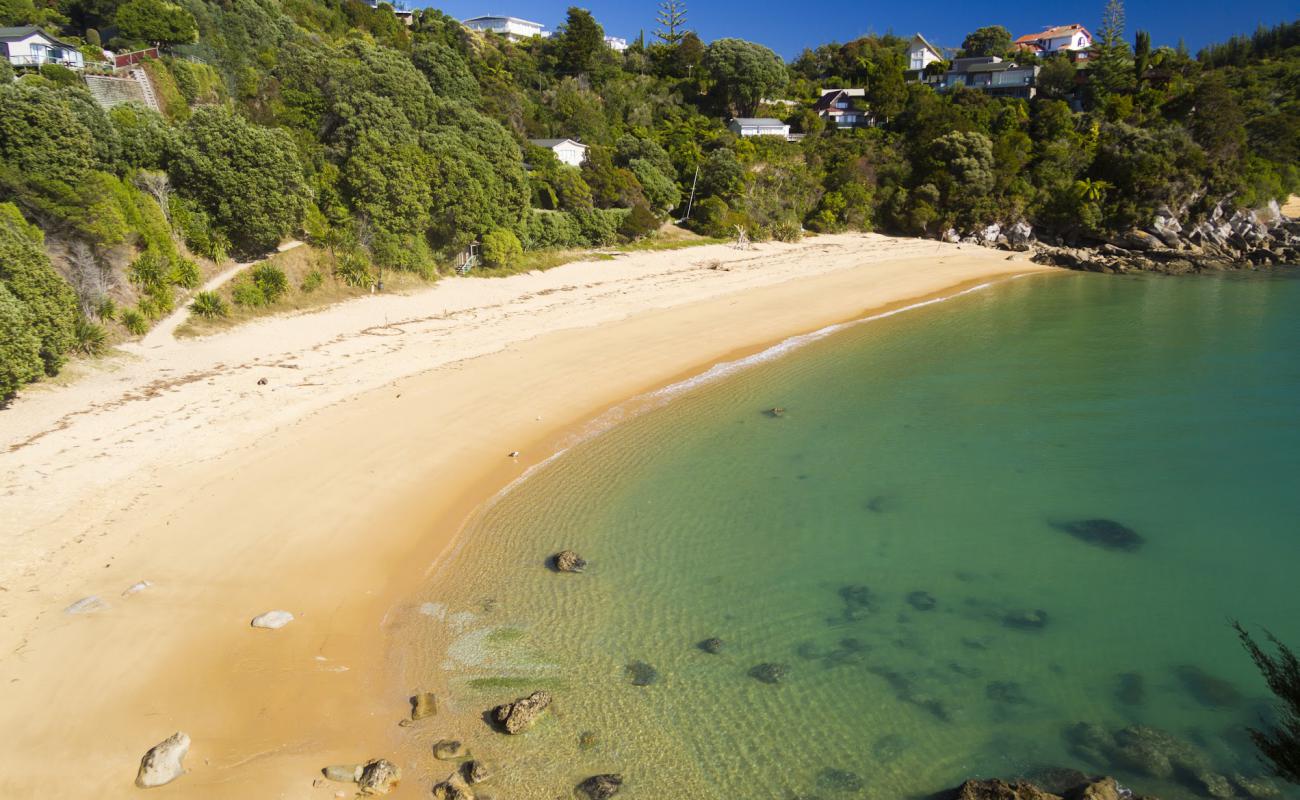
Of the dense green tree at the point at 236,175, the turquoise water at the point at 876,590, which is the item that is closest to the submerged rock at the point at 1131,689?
the turquoise water at the point at 876,590

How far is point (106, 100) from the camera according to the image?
31531mm

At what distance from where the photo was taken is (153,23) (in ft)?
135

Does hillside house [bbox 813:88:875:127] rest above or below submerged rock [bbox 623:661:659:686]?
above

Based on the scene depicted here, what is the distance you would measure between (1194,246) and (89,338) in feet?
195

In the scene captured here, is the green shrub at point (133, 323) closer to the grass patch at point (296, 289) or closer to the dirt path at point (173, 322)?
the dirt path at point (173, 322)

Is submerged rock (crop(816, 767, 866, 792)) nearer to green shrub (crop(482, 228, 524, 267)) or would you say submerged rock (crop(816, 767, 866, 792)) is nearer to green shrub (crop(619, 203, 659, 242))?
green shrub (crop(482, 228, 524, 267))

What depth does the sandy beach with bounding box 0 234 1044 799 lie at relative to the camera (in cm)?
801

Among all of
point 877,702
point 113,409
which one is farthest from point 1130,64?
point 113,409

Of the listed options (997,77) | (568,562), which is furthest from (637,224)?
(997,77)

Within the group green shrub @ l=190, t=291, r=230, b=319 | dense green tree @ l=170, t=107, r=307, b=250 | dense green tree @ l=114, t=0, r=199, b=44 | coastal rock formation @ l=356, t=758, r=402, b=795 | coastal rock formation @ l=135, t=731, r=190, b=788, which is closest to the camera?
coastal rock formation @ l=135, t=731, r=190, b=788

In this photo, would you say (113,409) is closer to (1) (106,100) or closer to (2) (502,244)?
(2) (502,244)

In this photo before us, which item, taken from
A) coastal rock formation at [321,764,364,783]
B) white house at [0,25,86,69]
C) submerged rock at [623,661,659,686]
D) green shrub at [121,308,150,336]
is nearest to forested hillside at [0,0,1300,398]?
green shrub at [121,308,150,336]

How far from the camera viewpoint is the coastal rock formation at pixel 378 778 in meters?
7.34

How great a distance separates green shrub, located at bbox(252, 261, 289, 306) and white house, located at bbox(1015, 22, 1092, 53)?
294ft
